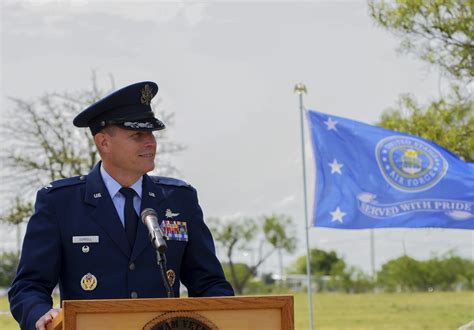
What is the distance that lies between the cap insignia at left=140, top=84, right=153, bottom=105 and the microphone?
755mm

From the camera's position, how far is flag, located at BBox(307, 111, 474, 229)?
13625 mm

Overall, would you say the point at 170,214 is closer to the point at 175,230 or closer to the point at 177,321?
the point at 175,230

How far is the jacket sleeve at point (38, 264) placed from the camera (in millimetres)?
4512

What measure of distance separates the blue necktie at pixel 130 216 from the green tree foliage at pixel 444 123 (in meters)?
18.5

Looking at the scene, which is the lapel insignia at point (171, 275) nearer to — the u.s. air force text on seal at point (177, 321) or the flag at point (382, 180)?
the u.s. air force text on seal at point (177, 321)

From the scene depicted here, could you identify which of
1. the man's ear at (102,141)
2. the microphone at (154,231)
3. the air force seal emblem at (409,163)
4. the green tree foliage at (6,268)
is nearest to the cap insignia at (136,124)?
the man's ear at (102,141)

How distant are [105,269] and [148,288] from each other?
A: 20 centimetres

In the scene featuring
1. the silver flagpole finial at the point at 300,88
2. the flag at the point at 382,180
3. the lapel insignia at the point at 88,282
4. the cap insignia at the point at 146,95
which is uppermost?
the silver flagpole finial at the point at 300,88

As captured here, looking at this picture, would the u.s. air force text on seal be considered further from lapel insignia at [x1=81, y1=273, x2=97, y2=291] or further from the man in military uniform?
lapel insignia at [x1=81, y1=273, x2=97, y2=291]

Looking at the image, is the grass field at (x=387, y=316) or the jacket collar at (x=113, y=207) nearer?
the jacket collar at (x=113, y=207)

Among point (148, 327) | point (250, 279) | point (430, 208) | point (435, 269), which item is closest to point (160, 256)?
point (148, 327)

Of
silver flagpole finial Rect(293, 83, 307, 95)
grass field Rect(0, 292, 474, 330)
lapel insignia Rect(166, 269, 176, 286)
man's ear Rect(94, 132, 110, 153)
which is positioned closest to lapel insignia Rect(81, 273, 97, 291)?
lapel insignia Rect(166, 269, 176, 286)

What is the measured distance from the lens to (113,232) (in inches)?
184

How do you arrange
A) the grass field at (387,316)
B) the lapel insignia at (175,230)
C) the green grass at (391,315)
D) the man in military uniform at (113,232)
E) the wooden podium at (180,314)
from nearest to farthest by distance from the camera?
the wooden podium at (180,314) → the man in military uniform at (113,232) → the lapel insignia at (175,230) → the grass field at (387,316) → the green grass at (391,315)
